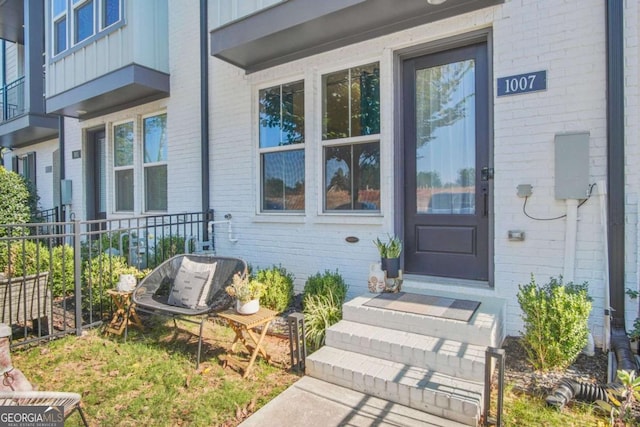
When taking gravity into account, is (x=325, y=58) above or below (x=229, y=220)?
above

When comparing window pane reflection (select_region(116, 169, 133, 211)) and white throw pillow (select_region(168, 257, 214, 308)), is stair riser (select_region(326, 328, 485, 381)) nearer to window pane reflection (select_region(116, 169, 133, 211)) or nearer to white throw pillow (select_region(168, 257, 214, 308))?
white throw pillow (select_region(168, 257, 214, 308))

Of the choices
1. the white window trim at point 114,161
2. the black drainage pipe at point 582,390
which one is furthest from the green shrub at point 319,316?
the white window trim at point 114,161

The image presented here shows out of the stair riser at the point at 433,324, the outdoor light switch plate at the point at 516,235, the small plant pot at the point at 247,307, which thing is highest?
the outdoor light switch plate at the point at 516,235

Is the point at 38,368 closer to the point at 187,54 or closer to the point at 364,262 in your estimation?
the point at 364,262

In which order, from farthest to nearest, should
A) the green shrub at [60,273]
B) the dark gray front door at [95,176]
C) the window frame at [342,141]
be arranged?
the dark gray front door at [95,176]
the green shrub at [60,273]
the window frame at [342,141]

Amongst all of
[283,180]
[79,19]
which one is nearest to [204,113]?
[283,180]

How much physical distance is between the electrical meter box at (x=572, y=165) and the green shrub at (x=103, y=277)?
177 inches

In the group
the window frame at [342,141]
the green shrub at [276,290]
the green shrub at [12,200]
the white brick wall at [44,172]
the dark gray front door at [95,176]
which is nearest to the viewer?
the green shrub at [276,290]

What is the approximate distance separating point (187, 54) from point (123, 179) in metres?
2.81

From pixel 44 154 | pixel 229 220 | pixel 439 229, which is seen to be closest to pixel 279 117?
pixel 229 220

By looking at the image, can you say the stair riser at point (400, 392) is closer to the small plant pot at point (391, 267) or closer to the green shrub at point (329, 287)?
the green shrub at point (329, 287)

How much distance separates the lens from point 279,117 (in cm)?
525

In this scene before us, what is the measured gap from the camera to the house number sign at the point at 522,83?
342 centimetres

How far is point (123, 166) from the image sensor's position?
7203mm
